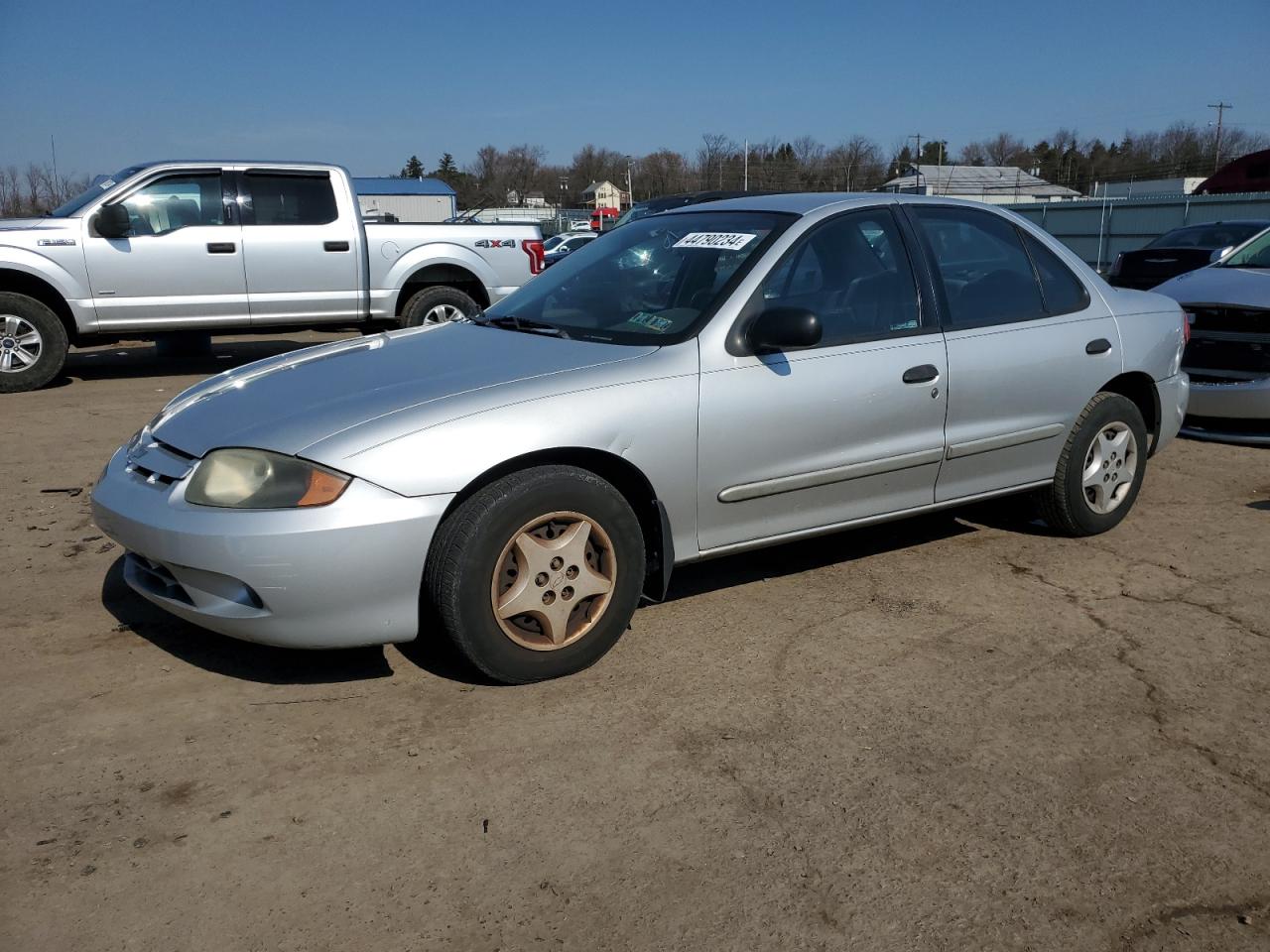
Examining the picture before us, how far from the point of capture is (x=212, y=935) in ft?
7.38

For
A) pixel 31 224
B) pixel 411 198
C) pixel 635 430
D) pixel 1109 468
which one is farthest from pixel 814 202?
pixel 411 198

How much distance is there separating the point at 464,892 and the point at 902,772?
1.24 metres

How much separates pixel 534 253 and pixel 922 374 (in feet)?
23.9

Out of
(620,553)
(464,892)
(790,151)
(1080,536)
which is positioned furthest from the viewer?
(790,151)

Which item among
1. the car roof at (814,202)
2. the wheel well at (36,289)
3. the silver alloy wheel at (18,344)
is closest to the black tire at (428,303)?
the wheel well at (36,289)

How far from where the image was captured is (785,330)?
3.62 metres

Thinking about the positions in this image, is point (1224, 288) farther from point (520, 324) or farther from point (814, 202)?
point (520, 324)

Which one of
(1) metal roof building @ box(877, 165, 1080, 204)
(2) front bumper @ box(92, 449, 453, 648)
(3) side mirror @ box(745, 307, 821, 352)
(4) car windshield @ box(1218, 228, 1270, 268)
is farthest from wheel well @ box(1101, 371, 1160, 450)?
(1) metal roof building @ box(877, 165, 1080, 204)

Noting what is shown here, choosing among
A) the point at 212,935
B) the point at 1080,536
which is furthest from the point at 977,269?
the point at 212,935

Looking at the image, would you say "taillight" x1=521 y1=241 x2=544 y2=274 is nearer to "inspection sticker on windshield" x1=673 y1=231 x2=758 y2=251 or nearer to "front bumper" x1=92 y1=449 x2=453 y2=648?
"inspection sticker on windshield" x1=673 y1=231 x2=758 y2=251

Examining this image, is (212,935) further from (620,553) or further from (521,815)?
(620,553)

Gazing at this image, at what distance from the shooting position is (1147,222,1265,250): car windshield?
1370cm

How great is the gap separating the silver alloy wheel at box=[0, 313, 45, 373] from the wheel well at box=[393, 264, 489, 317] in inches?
121

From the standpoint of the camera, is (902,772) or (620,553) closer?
(902,772)
